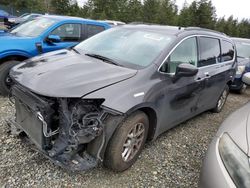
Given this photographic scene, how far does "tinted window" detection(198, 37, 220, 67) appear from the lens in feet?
13.9

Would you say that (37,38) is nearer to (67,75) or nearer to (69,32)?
(69,32)

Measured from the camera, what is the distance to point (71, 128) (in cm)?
262

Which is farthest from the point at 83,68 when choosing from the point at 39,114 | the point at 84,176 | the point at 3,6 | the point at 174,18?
the point at 3,6

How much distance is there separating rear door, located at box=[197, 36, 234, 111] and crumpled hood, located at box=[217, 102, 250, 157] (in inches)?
62.7

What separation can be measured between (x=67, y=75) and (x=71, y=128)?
61 centimetres

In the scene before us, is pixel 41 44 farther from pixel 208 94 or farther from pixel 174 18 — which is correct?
pixel 174 18

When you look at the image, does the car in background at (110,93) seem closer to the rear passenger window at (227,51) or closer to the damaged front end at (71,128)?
the damaged front end at (71,128)

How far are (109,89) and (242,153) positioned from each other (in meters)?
1.42

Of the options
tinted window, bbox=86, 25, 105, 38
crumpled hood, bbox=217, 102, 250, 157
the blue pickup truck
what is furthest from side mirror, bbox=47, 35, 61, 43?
crumpled hood, bbox=217, 102, 250, 157

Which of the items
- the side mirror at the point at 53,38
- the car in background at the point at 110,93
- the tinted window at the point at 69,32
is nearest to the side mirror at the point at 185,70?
the car in background at the point at 110,93

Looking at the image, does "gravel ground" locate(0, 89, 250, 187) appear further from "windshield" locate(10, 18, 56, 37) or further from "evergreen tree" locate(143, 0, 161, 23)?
"evergreen tree" locate(143, 0, 161, 23)

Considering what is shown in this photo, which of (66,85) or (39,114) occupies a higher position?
(66,85)

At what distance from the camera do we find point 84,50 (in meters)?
3.86

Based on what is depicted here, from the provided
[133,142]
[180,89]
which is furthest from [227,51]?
[133,142]
